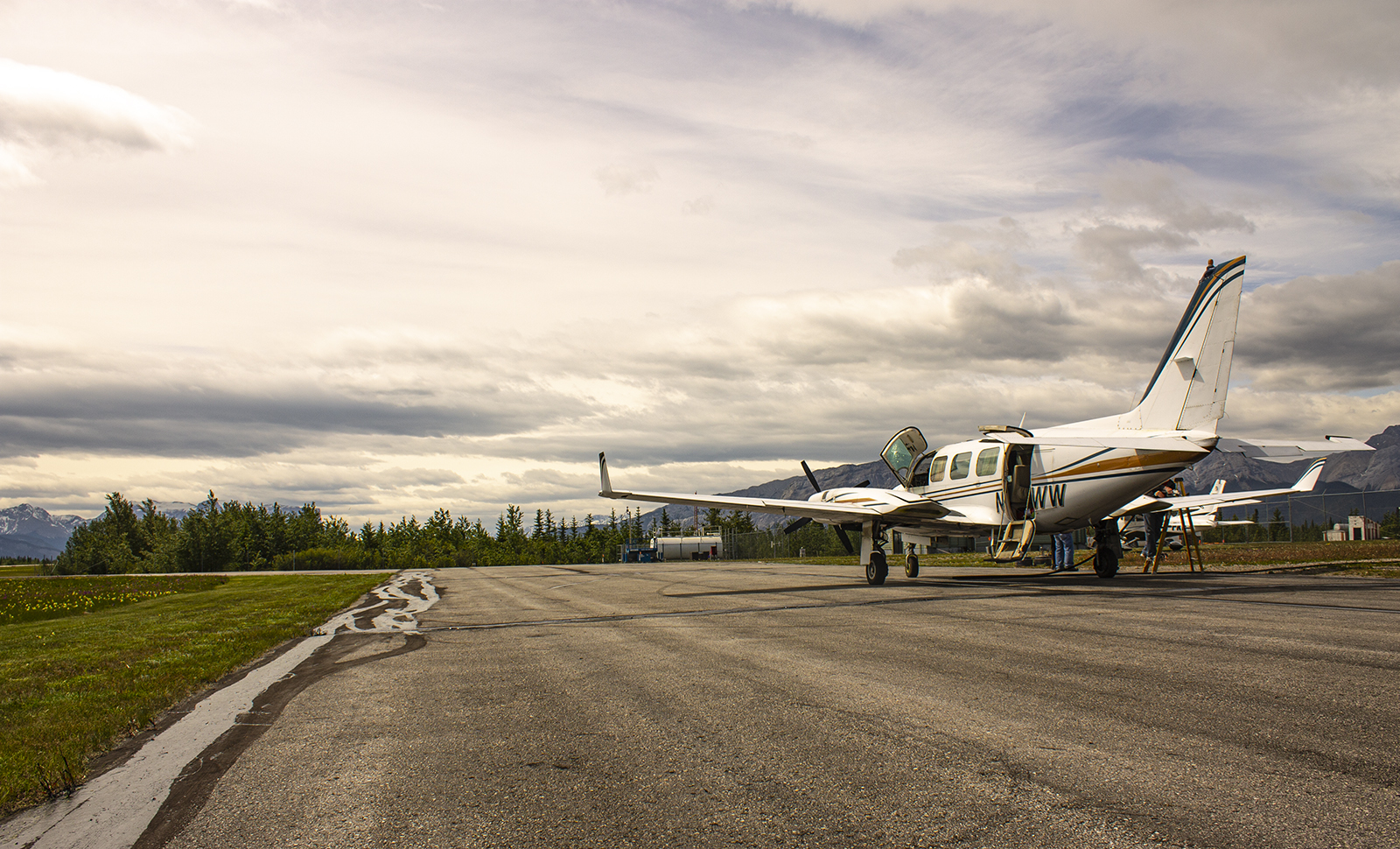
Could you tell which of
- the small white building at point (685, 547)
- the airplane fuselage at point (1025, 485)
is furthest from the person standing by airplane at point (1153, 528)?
the small white building at point (685, 547)

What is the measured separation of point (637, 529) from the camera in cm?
14612

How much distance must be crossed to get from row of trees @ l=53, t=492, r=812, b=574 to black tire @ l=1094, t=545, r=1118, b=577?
172 feet

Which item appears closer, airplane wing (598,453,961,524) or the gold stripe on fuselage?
the gold stripe on fuselage

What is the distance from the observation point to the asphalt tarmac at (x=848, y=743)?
145 inches

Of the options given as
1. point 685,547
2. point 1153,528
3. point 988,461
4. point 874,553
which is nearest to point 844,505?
point 874,553

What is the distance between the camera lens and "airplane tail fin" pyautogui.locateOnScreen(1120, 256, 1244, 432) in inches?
645

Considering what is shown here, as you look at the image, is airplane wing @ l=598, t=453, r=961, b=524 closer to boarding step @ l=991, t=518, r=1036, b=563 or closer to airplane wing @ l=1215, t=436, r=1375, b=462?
boarding step @ l=991, t=518, r=1036, b=563

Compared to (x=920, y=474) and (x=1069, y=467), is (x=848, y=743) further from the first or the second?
(x=920, y=474)

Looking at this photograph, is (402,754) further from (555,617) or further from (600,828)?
(555,617)

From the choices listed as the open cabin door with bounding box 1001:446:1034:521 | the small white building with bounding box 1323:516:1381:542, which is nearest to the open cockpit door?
the open cabin door with bounding box 1001:446:1034:521

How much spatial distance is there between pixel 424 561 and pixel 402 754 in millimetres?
110079

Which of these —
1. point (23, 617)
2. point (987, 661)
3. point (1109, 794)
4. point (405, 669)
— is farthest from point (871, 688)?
point (23, 617)

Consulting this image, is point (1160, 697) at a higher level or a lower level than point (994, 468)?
lower

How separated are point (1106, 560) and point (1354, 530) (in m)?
39.6
